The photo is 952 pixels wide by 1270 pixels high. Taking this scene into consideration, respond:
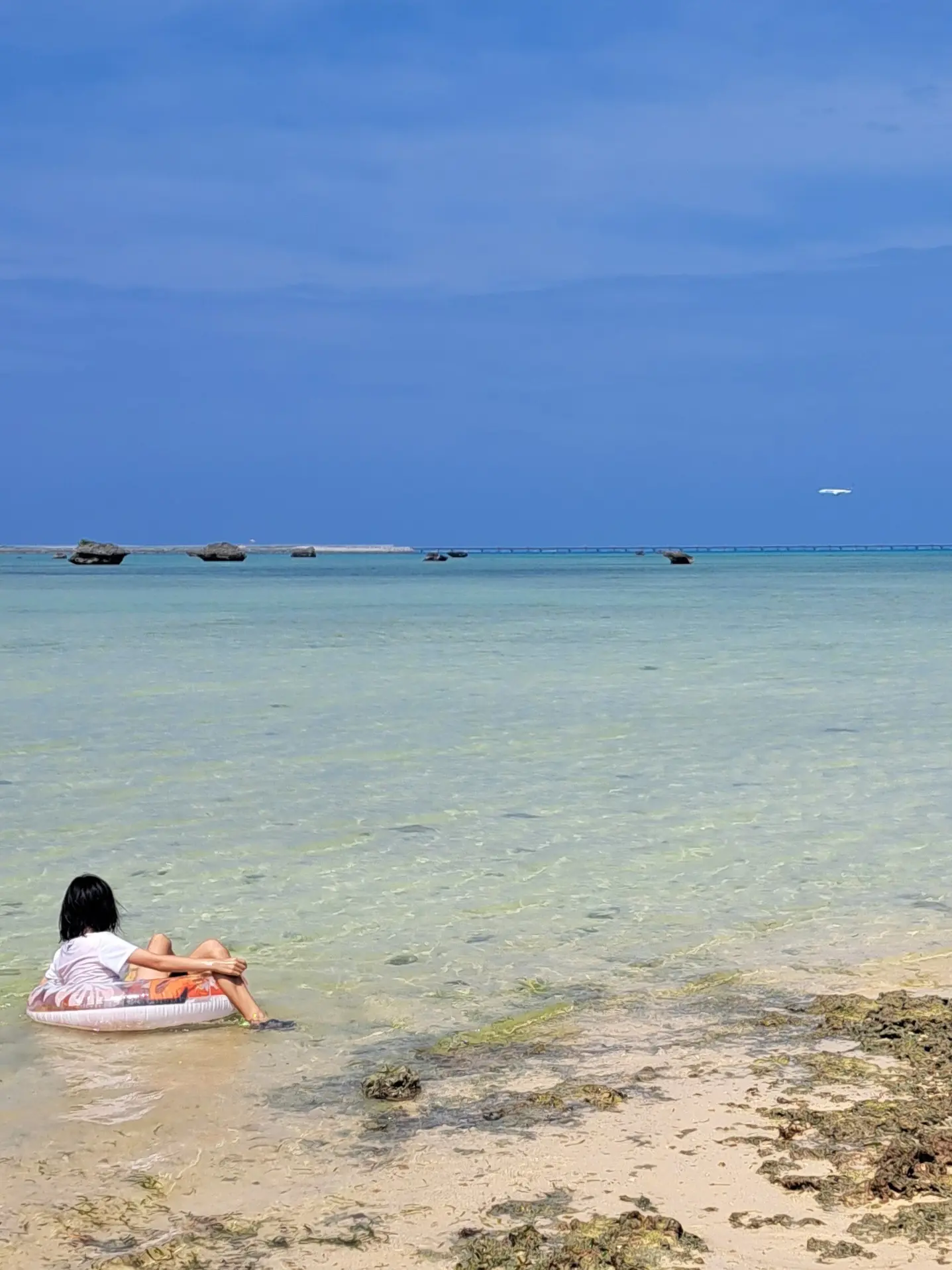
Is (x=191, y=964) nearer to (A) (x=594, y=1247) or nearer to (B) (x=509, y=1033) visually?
(B) (x=509, y=1033)

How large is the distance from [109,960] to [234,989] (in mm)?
650

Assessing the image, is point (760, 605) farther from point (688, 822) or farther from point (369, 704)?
point (688, 822)

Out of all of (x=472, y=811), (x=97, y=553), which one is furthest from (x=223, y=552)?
(x=472, y=811)

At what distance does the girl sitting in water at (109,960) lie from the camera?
269 inches

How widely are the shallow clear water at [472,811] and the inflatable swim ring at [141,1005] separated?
14.2 inches

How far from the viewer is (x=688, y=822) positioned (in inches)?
477

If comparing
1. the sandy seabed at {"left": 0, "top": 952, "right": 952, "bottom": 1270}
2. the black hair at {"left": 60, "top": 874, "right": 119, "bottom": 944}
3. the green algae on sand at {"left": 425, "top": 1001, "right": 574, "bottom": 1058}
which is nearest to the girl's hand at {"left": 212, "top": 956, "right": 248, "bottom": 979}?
the sandy seabed at {"left": 0, "top": 952, "right": 952, "bottom": 1270}

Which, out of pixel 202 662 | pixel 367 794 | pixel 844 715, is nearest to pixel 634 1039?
pixel 367 794

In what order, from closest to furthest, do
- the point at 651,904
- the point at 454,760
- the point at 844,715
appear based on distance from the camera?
the point at 651,904 < the point at 454,760 < the point at 844,715

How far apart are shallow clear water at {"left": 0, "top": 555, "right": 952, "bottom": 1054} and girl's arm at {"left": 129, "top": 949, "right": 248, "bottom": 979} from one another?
0.50m

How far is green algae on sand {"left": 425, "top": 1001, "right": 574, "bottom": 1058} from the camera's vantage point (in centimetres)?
654

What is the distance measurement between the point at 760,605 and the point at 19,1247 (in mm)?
51873

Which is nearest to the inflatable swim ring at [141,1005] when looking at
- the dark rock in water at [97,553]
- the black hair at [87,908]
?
the black hair at [87,908]

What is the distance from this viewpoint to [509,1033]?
22.1ft
